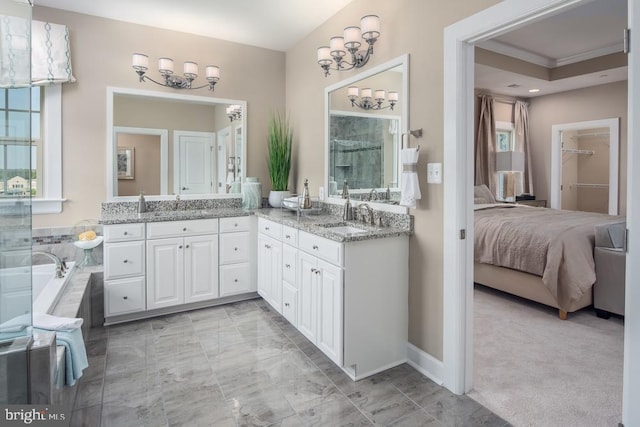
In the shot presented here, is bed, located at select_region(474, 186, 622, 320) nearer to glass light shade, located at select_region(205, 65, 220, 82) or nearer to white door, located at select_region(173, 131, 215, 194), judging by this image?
white door, located at select_region(173, 131, 215, 194)

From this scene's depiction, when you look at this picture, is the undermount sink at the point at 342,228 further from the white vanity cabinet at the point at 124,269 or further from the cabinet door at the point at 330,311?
the white vanity cabinet at the point at 124,269

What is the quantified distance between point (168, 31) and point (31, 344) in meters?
3.24

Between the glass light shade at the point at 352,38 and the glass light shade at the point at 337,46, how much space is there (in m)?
0.18

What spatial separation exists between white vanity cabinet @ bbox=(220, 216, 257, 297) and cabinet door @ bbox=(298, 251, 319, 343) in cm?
107

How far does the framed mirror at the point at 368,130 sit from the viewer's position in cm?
258

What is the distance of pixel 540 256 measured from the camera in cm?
333

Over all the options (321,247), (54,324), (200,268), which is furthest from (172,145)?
(54,324)

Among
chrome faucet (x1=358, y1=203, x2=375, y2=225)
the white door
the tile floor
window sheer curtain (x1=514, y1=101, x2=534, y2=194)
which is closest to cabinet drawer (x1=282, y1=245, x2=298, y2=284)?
the tile floor

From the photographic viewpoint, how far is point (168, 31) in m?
3.60

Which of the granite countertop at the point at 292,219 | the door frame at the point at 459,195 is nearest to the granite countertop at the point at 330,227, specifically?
the granite countertop at the point at 292,219

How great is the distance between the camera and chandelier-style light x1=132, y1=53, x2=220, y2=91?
3328 millimetres

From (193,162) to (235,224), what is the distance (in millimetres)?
815

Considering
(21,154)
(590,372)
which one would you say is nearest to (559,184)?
(590,372)

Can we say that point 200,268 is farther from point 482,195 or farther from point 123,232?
point 482,195
